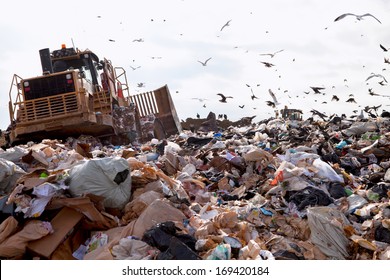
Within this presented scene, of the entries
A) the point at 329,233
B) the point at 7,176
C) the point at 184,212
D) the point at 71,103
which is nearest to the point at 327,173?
the point at 329,233

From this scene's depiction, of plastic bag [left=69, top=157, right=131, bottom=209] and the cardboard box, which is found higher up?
plastic bag [left=69, top=157, right=131, bottom=209]

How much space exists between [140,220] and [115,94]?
802 cm

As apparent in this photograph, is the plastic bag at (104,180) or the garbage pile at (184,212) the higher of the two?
the plastic bag at (104,180)

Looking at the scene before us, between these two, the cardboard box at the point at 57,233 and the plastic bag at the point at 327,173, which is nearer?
the cardboard box at the point at 57,233

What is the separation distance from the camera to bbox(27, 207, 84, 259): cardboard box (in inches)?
165

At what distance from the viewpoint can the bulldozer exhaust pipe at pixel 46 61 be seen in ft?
35.3

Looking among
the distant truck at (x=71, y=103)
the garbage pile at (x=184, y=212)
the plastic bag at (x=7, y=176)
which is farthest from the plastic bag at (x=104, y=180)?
the distant truck at (x=71, y=103)

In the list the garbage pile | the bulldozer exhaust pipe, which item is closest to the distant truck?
the bulldozer exhaust pipe

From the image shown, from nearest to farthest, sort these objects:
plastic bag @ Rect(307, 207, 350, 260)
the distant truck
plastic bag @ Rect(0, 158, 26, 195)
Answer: plastic bag @ Rect(307, 207, 350, 260), plastic bag @ Rect(0, 158, 26, 195), the distant truck

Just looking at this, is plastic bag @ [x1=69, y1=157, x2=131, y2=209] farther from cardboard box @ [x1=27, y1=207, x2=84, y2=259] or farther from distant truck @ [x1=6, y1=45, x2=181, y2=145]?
distant truck @ [x1=6, y1=45, x2=181, y2=145]

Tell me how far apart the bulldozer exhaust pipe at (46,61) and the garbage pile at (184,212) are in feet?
14.3

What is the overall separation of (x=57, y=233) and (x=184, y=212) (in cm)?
121

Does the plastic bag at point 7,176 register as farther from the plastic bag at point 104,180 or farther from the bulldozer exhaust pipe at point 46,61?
the bulldozer exhaust pipe at point 46,61

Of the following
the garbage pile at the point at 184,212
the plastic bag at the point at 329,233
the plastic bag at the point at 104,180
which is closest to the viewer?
the garbage pile at the point at 184,212
